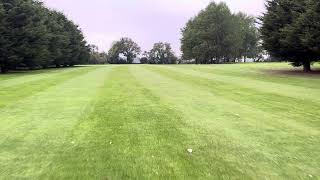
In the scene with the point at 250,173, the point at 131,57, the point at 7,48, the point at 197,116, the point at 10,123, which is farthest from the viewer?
the point at 131,57

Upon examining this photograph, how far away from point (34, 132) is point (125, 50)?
5587 inches

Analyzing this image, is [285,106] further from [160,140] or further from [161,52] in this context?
[161,52]

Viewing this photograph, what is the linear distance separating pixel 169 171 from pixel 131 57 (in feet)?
476

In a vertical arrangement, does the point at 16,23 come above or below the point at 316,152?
above

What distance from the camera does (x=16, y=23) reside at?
41.8 m

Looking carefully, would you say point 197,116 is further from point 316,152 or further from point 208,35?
point 208,35

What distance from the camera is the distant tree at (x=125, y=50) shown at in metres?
146

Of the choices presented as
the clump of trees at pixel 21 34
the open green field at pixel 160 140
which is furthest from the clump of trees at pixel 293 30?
the clump of trees at pixel 21 34

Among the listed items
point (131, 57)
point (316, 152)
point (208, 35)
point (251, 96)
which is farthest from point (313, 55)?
Result: point (131, 57)

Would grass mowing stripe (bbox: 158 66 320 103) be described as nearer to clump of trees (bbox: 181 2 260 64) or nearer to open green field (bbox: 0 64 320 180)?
open green field (bbox: 0 64 320 180)

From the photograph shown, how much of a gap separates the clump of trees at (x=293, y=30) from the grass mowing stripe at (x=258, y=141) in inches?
800

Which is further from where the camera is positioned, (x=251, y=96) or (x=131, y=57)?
(x=131, y=57)

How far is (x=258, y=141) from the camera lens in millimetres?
7594

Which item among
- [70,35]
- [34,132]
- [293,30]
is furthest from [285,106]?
[70,35]
